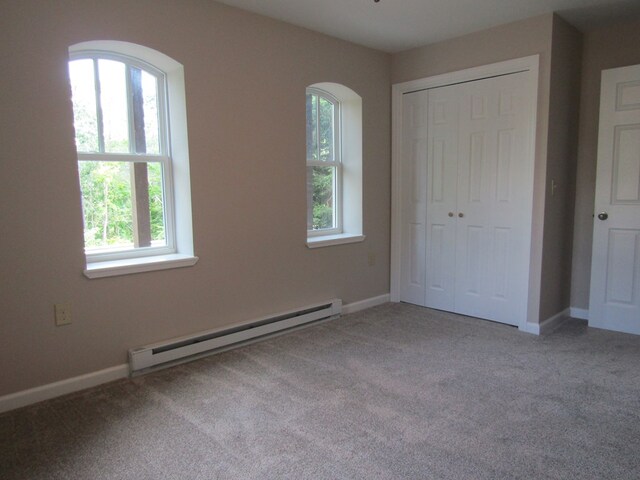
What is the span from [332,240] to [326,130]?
1.02m

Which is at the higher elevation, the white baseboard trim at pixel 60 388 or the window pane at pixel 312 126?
the window pane at pixel 312 126

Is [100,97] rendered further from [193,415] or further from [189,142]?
[193,415]

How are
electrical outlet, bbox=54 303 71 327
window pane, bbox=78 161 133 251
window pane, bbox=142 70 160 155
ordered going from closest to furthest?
electrical outlet, bbox=54 303 71 327 < window pane, bbox=78 161 133 251 < window pane, bbox=142 70 160 155

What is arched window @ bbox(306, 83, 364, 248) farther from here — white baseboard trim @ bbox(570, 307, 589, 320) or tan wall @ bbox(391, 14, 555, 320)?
white baseboard trim @ bbox(570, 307, 589, 320)

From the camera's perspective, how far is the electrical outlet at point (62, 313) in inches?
98.7

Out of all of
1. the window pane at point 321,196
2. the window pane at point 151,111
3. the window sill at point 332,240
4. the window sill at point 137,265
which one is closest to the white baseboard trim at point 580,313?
the window sill at point 332,240

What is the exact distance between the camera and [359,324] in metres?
3.82

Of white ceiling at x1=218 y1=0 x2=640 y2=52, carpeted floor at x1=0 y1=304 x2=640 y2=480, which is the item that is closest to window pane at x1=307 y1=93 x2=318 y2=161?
white ceiling at x1=218 y1=0 x2=640 y2=52

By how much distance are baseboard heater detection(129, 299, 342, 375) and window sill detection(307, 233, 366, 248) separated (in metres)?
0.51

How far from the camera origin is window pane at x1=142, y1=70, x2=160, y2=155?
298 cm

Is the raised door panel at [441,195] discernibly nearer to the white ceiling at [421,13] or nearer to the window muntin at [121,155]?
the white ceiling at [421,13]

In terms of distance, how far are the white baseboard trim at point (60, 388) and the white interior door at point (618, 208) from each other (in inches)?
143

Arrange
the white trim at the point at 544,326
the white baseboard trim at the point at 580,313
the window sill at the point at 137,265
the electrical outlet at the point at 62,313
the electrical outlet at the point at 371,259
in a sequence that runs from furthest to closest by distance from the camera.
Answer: the electrical outlet at the point at 371,259
the white baseboard trim at the point at 580,313
the white trim at the point at 544,326
the window sill at the point at 137,265
the electrical outlet at the point at 62,313

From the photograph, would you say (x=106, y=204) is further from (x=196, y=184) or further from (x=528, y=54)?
(x=528, y=54)
